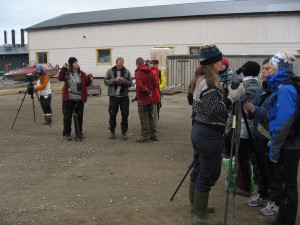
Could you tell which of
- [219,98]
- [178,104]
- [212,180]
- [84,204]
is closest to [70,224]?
[84,204]

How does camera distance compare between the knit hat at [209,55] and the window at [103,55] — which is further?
the window at [103,55]

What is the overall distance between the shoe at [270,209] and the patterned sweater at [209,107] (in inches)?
52.7

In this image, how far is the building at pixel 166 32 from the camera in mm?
28406

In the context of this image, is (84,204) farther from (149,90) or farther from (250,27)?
(250,27)

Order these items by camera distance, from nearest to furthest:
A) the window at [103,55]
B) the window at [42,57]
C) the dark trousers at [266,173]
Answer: the dark trousers at [266,173] → the window at [103,55] → the window at [42,57]

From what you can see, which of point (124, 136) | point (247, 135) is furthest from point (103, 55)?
point (247, 135)

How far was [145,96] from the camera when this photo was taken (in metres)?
8.20

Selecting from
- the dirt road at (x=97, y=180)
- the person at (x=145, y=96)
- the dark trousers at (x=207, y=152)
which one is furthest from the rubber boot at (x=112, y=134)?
the dark trousers at (x=207, y=152)

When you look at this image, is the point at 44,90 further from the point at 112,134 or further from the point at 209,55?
the point at 209,55

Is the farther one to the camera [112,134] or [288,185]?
[112,134]

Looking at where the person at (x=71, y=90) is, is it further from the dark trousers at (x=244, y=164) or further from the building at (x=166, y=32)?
the building at (x=166, y=32)

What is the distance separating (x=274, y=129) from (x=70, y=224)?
2.48m

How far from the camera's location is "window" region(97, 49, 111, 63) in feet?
116

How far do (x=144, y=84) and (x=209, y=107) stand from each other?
463 centimetres
